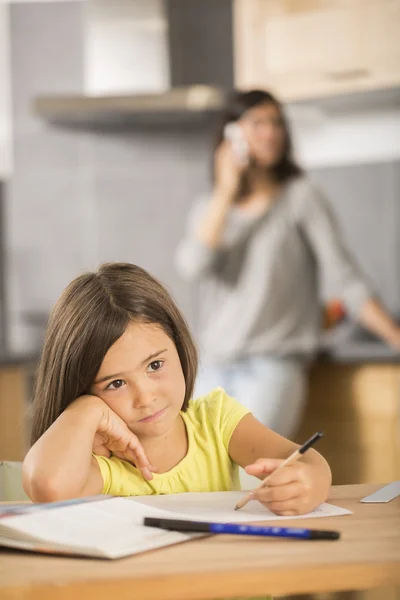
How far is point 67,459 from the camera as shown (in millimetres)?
1085

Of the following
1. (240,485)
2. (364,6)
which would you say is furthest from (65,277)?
(240,485)

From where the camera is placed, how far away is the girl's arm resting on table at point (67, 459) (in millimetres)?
1056

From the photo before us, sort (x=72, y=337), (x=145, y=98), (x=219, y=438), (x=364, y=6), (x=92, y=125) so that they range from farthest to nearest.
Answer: (x=92, y=125), (x=145, y=98), (x=364, y=6), (x=219, y=438), (x=72, y=337)

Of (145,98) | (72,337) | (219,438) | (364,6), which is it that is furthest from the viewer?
(145,98)

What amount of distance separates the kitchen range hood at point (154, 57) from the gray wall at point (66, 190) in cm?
13

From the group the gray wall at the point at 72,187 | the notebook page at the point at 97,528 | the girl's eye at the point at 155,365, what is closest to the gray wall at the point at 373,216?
the gray wall at the point at 72,187

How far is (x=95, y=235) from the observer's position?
391 cm

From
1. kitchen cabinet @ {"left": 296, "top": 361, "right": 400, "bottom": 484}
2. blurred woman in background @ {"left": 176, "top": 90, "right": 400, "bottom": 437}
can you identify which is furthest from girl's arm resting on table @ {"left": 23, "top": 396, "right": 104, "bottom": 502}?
kitchen cabinet @ {"left": 296, "top": 361, "right": 400, "bottom": 484}

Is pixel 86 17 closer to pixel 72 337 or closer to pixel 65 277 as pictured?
pixel 65 277

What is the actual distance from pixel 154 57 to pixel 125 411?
110 inches

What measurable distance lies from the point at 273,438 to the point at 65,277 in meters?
2.77

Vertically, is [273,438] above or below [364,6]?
below

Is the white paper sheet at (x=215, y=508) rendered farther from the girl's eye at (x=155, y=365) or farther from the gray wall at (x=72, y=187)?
the gray wall at (x=72, y=187)

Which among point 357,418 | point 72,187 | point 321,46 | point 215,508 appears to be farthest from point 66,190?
point 215,508
